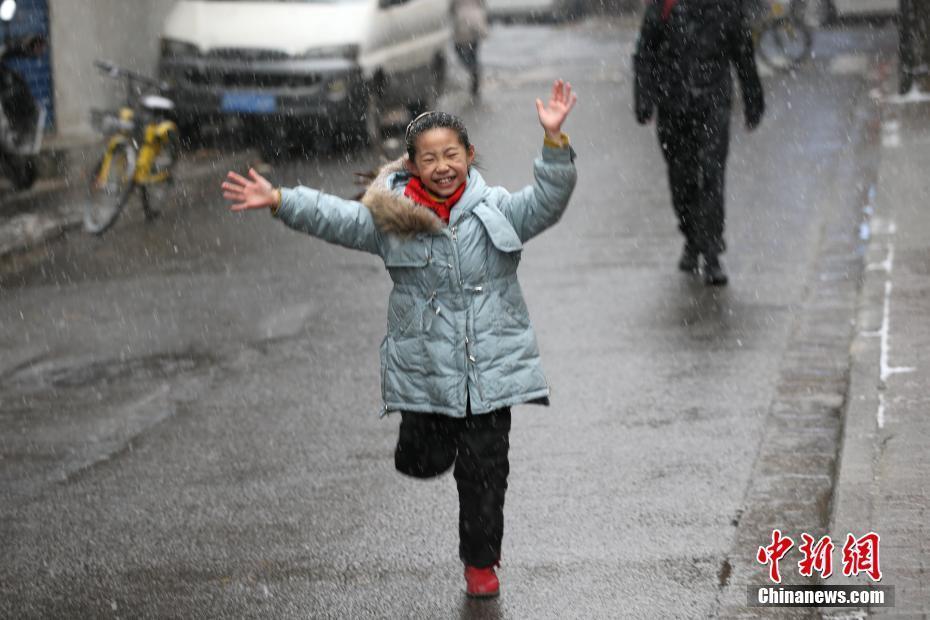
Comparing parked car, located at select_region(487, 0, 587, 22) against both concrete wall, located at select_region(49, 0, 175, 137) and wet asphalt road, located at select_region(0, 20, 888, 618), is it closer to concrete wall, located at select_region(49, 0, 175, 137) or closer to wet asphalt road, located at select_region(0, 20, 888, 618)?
concrete wall, located at select_region(49, 0, 175, 137)

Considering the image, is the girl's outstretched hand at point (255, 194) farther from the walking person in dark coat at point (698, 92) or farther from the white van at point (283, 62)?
the white van at point (283, 62)

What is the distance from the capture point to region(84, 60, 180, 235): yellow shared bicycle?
12625 mm

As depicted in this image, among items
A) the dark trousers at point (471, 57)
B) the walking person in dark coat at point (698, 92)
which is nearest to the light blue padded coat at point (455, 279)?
the walking person in dark coat at point (698, 92)

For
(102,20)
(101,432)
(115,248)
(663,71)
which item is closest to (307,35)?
(102,20)

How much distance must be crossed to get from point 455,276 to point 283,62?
11.2 metres

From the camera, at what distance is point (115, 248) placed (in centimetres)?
1189

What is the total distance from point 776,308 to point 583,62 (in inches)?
600

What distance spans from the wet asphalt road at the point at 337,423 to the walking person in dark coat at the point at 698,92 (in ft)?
1.55

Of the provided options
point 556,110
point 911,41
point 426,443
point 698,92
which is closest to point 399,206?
point 556,110

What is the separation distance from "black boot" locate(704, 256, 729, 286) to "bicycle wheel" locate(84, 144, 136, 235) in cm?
501

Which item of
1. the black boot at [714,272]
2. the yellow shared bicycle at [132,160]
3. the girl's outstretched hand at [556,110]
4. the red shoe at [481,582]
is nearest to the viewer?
the girl's outstretched hand at [556,110]

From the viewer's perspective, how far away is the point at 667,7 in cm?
938

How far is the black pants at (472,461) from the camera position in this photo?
5.00 m

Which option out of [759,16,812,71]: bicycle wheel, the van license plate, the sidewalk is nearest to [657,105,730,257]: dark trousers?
the sidewalk
